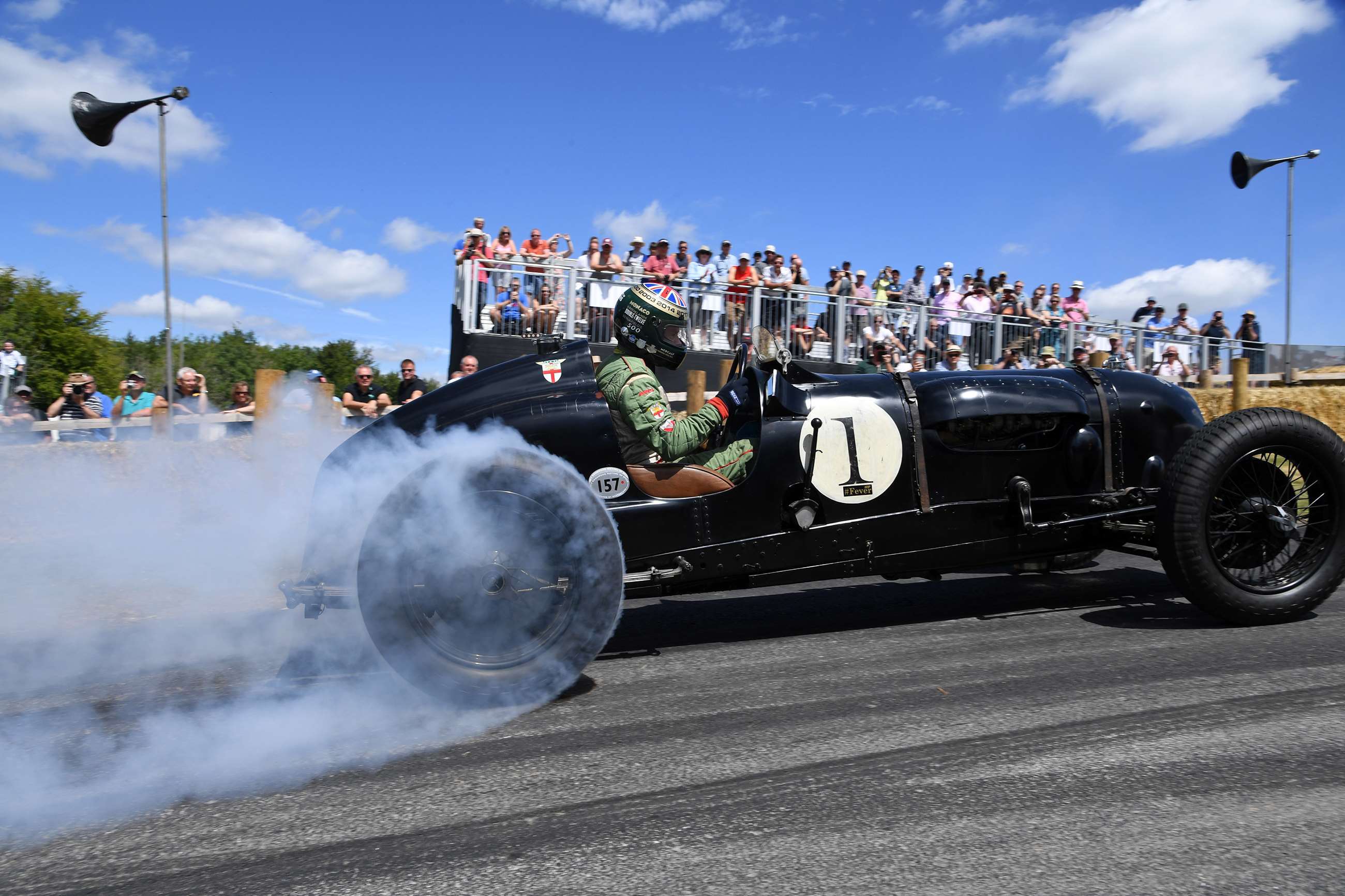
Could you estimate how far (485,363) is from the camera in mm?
10461

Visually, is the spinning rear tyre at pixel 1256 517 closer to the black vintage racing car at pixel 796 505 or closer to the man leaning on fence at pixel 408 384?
the black vintage racing car at pixel 796 505

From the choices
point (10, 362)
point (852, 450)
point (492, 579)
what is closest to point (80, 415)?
point (10, 362)

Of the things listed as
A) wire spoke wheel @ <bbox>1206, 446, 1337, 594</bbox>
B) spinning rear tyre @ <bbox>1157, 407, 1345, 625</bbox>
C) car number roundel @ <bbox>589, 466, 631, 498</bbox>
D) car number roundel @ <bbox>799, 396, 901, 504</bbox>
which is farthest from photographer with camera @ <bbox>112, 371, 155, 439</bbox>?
wire spoke wheel @ <bbox>1206, 446, 1337, 594</bbox>

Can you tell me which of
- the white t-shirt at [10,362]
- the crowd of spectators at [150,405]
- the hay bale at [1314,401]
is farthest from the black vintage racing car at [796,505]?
the white t-shirt at [10,362]

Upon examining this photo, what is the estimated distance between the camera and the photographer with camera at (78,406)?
7.66m

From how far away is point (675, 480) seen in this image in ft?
12.9

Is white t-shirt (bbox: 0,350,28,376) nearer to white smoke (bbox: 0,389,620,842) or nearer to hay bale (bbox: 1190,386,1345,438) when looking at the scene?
white smoke (bbox: 0,389,620,842)

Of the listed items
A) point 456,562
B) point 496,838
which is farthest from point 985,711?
point 456,562

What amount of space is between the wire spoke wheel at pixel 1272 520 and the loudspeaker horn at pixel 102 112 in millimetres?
8331

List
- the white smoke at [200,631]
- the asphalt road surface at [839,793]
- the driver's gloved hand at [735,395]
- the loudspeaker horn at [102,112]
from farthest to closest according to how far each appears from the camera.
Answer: the loudspeaker horn at [102,112] → the driver's gloved hand at [735,395] → the white smoke at [200,631] → the asphalt road surface at [839,793]

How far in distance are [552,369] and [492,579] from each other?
1012 millimetres

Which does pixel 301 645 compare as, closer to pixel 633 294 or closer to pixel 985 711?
pixel 633 294

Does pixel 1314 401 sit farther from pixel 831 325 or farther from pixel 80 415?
pixel 80 415

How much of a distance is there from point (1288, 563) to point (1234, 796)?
2396 mm
